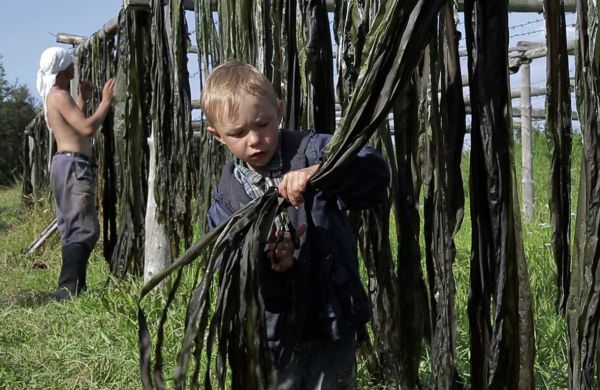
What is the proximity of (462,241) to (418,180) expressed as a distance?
4264 mm

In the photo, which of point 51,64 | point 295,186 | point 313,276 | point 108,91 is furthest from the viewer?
point 51,64

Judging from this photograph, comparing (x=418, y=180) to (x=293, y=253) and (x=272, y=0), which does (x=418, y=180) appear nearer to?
(x=293, y=253)

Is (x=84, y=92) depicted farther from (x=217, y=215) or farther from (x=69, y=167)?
(x=217, y=215)

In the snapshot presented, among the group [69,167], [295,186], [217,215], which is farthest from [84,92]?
[295,186]

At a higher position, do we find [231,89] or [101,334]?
[231,89]

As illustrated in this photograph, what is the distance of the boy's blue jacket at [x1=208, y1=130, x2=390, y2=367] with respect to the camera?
2.21 metres

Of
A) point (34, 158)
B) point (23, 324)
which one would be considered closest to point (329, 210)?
point (23, 324)

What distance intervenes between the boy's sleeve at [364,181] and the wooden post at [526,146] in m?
5.62

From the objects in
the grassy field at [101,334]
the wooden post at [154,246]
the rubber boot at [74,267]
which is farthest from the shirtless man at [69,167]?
the wooden post at [154,246]

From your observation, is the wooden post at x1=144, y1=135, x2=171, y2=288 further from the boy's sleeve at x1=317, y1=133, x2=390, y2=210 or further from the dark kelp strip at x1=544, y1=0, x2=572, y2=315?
the dark kelp strip at x1=544, y1=0, x2=572, y2=315

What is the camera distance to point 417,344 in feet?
7.94

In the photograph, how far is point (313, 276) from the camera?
7.41ft

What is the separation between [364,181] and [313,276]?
31 cm

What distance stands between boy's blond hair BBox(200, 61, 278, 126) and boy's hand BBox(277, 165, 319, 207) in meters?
0.30
